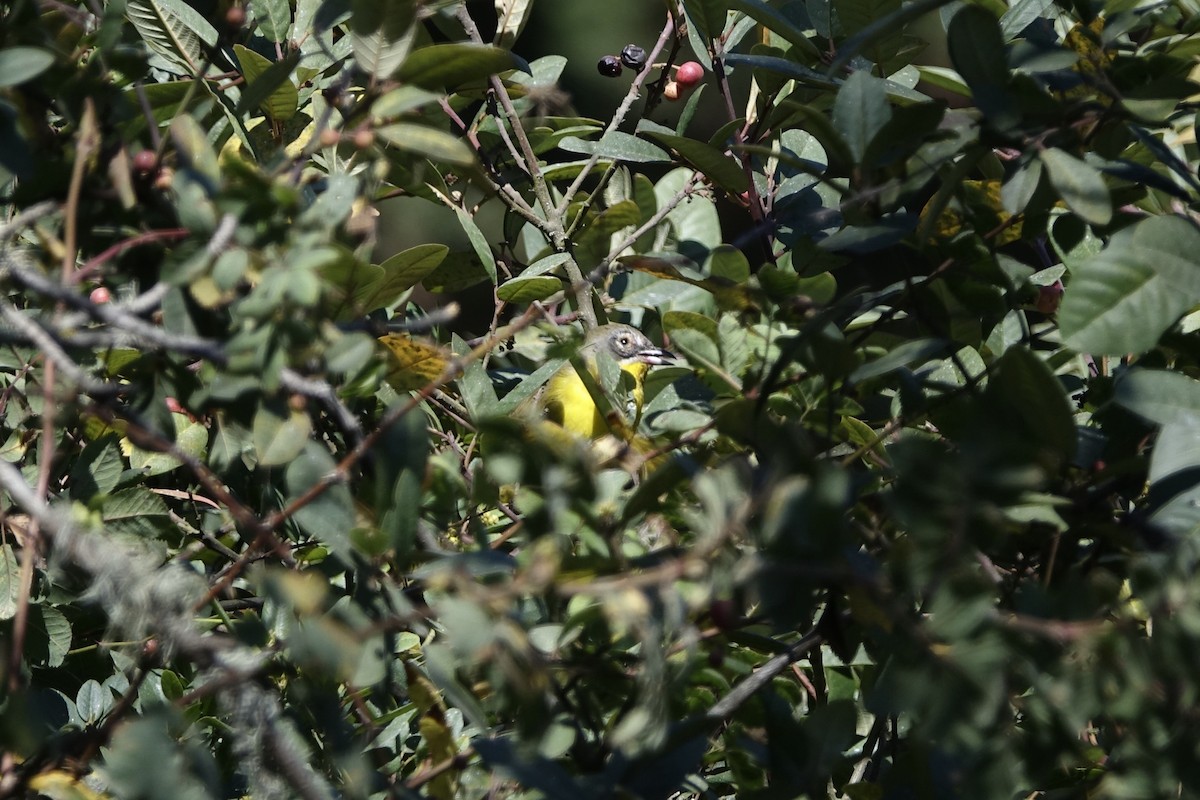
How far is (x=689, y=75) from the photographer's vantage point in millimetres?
2340

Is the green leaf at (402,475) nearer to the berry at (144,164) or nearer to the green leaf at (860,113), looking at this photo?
the berry at (144,164)

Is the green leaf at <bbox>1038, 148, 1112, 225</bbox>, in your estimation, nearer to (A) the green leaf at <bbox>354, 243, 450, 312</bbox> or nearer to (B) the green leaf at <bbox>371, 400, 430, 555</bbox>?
(B) the green leaf at <bbox>371, 400, 430, 555</bbox>

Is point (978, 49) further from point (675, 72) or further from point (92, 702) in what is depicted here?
point (675, 72)

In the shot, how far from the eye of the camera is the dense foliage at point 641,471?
64cm

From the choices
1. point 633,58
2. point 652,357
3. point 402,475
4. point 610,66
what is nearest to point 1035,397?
point 402,475

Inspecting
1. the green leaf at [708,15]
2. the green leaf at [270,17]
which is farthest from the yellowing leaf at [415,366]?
the green leaf at [708,15]

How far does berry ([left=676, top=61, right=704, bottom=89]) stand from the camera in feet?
7.65

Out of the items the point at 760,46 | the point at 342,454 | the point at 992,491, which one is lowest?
the point at 342,454

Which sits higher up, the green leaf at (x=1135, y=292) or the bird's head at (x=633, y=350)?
the green leaf at (x=1135, y=292)

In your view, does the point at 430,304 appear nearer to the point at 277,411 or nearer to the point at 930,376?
the point at 930,376

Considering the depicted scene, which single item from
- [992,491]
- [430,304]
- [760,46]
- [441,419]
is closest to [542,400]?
[430,304]

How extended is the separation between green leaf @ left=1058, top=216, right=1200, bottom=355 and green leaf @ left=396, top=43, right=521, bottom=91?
519 mm

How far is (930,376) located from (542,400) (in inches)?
76.0

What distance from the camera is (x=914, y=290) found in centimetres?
104
